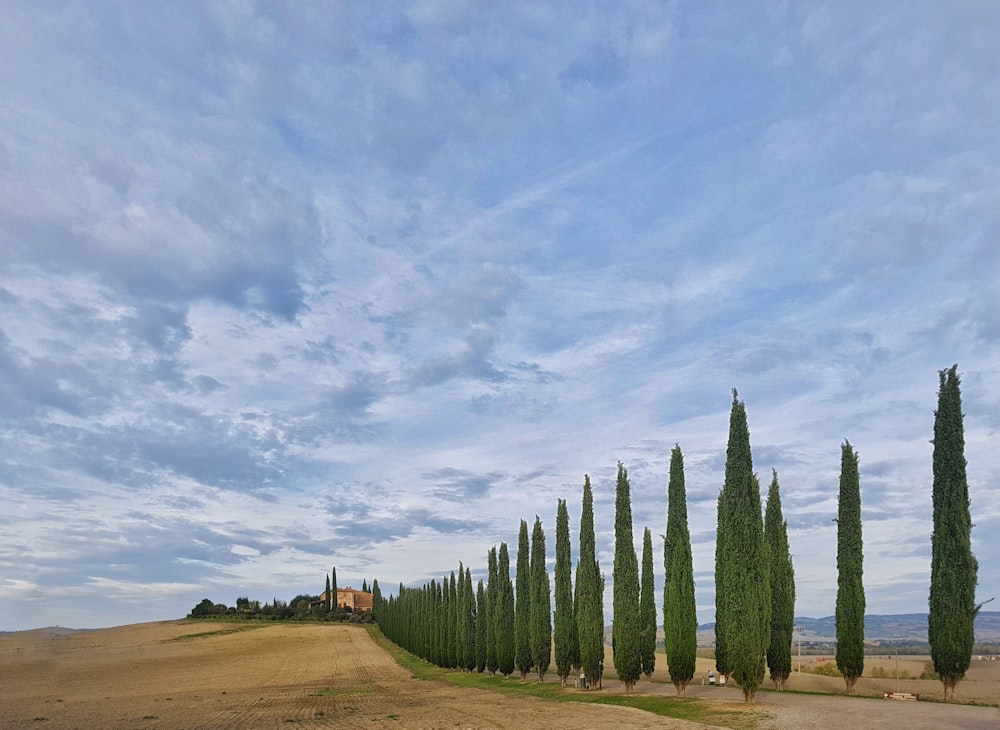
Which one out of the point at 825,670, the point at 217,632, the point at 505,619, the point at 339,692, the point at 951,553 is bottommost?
the point at 825,670

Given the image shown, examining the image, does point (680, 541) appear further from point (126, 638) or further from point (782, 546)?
Result: point (126, 638)

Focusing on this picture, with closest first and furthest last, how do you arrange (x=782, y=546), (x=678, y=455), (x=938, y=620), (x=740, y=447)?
(x=938, y=620), (x=740, y=447), (x=678, y=455), (x=782, y=546)

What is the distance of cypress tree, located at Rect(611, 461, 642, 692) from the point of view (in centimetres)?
3444

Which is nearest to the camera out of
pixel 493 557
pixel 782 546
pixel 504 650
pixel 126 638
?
pixel 782 546

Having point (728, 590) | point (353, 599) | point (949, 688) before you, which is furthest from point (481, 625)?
point (353, 599)

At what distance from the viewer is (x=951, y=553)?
26.9 meters

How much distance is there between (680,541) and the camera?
115ft

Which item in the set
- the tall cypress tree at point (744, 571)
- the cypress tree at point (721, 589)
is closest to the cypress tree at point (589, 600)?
the cypress tree at point (721, 589)

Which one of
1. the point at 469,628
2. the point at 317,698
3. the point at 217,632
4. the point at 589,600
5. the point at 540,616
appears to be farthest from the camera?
the point at 217,632

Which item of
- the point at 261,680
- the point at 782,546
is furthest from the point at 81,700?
the point at 782,546

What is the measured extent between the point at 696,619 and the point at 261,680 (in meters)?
29.4

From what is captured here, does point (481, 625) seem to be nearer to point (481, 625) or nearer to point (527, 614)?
point (481, 625)

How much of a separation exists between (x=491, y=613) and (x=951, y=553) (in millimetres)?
31484

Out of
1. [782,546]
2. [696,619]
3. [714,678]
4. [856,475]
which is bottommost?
[714,678]
